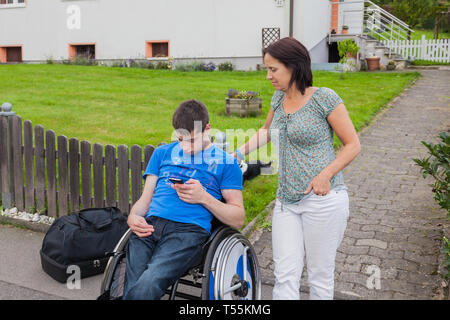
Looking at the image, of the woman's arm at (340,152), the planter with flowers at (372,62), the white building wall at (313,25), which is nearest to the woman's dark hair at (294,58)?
the woman's arm at (340,152)

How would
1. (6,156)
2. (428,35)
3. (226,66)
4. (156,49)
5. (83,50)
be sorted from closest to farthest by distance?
1. (6,156)
2. (226,66)
3. (156,49)
4. (83,50)
5. (428,35)

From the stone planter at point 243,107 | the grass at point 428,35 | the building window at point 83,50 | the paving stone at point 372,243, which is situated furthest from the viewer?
the grass at point 428,35

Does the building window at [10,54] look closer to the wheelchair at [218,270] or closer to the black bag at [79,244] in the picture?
the black bag at [79,244]

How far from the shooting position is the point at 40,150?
5.30m

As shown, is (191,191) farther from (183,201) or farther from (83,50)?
(83,50)

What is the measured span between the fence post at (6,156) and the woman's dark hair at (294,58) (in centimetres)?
387

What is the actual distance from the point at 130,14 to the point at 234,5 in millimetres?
4106

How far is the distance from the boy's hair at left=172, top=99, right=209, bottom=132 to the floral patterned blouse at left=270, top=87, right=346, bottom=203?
516 mm

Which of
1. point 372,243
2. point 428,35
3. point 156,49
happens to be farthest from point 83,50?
point 428,35

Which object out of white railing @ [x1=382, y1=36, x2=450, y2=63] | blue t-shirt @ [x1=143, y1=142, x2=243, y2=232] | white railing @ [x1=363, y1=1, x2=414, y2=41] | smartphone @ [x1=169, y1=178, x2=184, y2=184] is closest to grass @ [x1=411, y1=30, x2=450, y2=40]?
white railing @ [x1=363, y1=1, x2=414, y2=41]

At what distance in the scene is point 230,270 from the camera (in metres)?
3.00

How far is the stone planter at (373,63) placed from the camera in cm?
1806

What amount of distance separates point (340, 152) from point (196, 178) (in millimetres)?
956

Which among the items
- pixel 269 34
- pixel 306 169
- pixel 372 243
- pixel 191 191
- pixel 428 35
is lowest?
pixel 372 243
